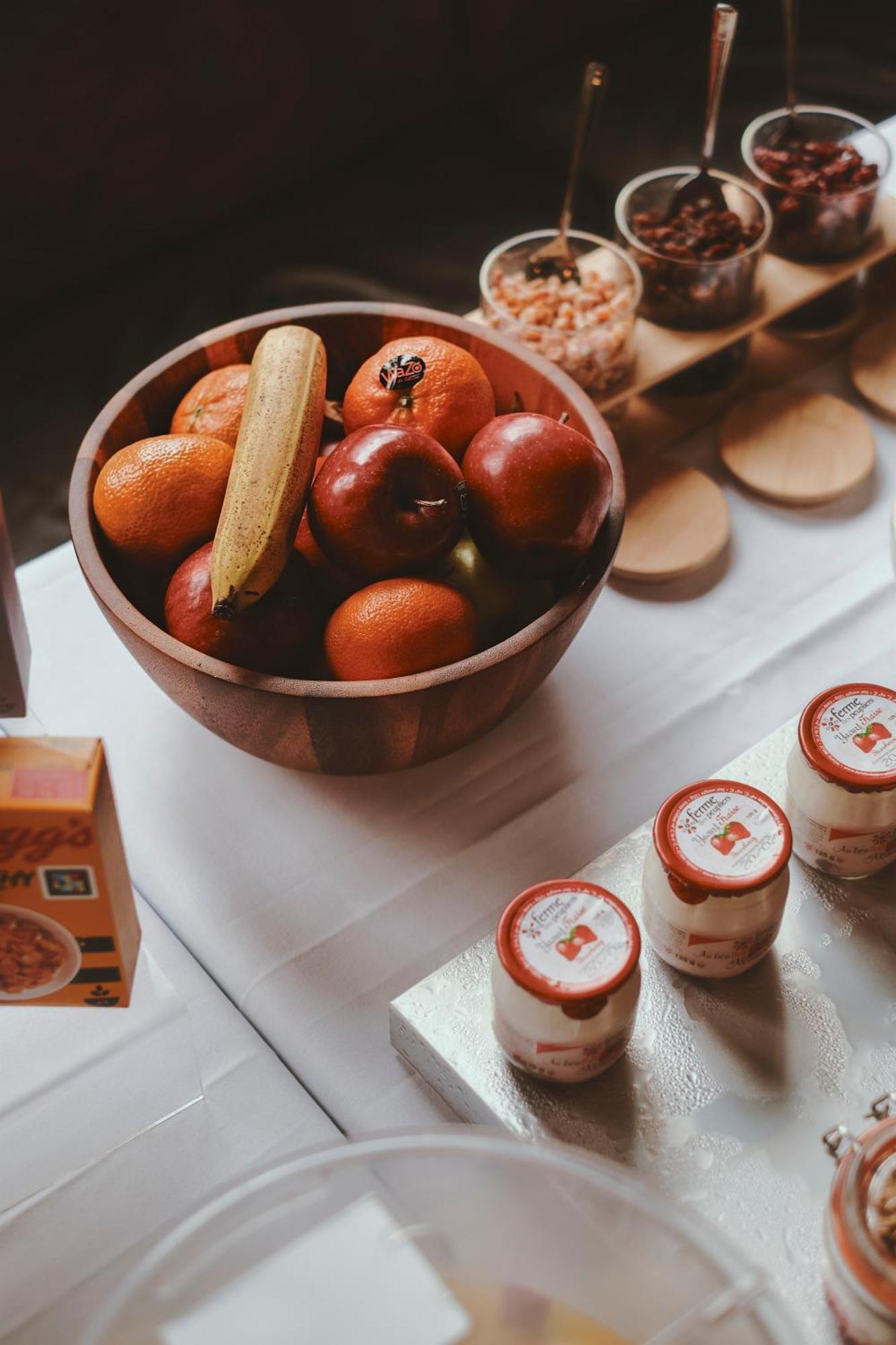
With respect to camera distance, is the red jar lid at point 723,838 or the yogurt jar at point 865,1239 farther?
the red jar lid at point 723,838

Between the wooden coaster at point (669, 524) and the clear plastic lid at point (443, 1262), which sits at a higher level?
the clear plastic lid at point (443, 1262)

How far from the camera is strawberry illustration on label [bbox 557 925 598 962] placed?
53cm

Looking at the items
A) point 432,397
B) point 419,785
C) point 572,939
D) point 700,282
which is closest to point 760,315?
point 700,282

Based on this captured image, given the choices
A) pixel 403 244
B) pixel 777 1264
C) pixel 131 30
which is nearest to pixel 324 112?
pixel 403 244

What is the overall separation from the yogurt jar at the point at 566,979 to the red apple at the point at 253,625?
178mm

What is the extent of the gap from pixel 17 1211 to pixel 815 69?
1.82 metres

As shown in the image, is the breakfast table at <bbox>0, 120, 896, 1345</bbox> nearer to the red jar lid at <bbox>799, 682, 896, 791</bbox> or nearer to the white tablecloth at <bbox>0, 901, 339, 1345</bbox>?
the white tablecloth at <bbox>0, 901, 339, 1345</bbox>

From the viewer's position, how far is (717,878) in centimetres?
55

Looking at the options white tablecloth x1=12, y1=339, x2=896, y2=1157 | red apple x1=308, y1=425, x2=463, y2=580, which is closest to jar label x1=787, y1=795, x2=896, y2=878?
white tablecloth x1=12, y1=339, x2=896, y2=1157

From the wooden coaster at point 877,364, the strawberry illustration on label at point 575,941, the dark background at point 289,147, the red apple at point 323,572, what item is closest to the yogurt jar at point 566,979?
the strawberry illustration on label at point 575,941

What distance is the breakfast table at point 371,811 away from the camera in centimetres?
60

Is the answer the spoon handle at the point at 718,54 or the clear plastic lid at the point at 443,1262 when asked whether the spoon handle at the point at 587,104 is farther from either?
the clear plastic lid at the point at 443,1262

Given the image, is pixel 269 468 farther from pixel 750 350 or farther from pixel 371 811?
pixel 750 350

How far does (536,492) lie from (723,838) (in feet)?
0.63
